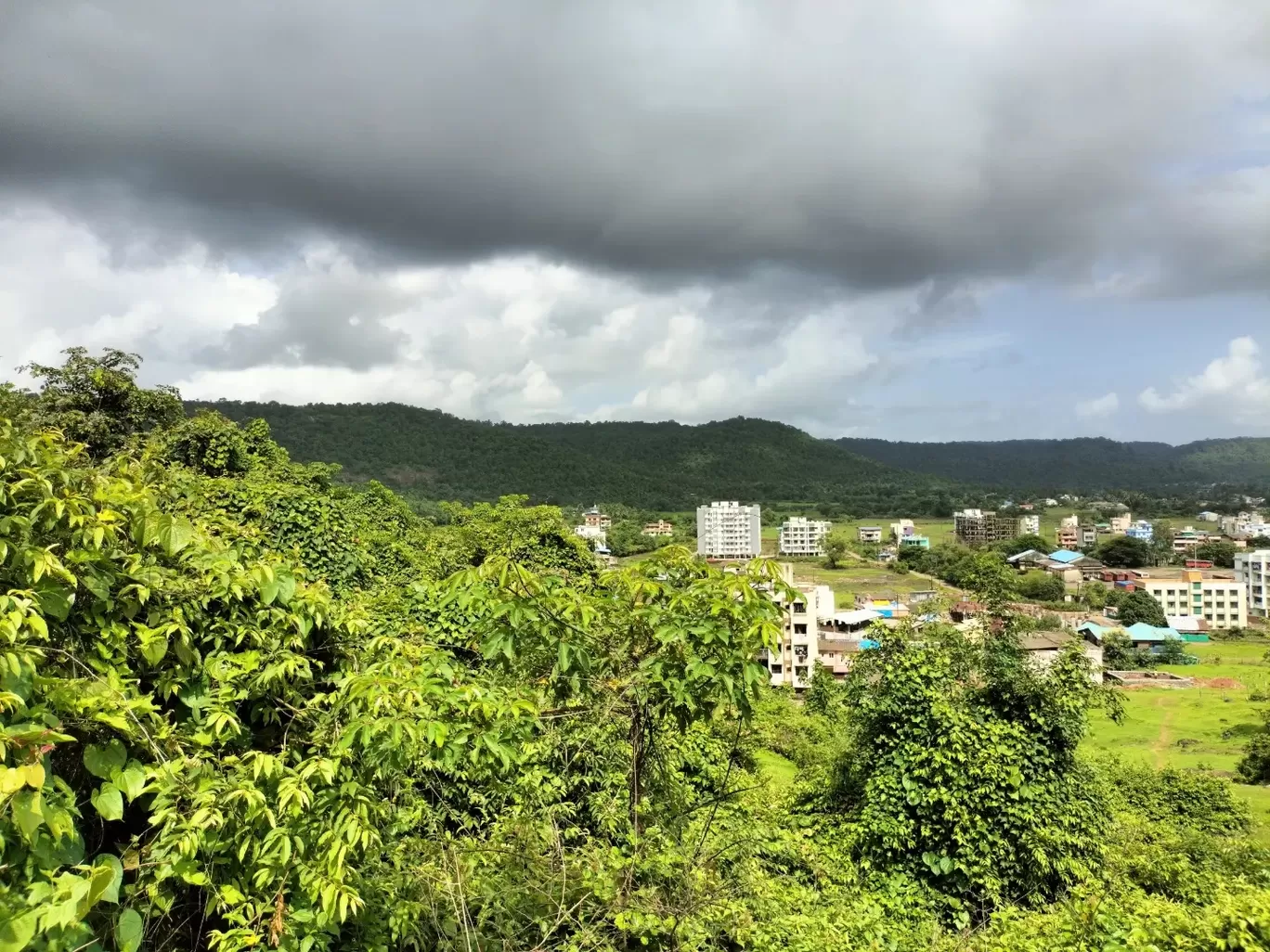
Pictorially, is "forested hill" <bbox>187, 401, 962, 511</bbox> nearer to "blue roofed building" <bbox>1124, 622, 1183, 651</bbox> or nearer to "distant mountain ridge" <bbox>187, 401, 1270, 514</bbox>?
"distant mountain ridge" <bbox>187, 401, 1270, 514</bbox>

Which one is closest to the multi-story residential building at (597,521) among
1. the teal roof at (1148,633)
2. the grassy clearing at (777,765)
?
the teal roof at (1148,633)

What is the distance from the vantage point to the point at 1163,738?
104ft

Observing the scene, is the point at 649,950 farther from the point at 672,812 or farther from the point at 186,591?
the point at 186,591

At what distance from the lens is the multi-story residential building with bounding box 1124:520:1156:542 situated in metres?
120

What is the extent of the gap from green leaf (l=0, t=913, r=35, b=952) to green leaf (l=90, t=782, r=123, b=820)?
0.57m

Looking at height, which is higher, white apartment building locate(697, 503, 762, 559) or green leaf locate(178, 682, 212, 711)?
green leaf locate(178, 682, 212, 711)

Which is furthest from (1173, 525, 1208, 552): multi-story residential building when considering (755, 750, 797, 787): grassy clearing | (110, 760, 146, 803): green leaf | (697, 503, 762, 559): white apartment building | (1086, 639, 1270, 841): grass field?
(110, 760, 146, 803): green leaf

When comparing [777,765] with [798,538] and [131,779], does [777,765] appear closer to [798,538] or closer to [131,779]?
[131,779]

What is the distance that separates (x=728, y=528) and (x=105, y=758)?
111 metres

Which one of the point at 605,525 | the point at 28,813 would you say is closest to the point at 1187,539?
the point at 605,525

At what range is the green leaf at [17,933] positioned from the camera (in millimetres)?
1947

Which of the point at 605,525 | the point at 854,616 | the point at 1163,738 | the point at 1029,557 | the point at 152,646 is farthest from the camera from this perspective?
the point at 605,525

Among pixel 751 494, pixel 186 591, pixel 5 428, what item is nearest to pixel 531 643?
pixel 186 591

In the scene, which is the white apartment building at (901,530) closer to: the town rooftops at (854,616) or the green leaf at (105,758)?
the town rooftops at (854,616)
